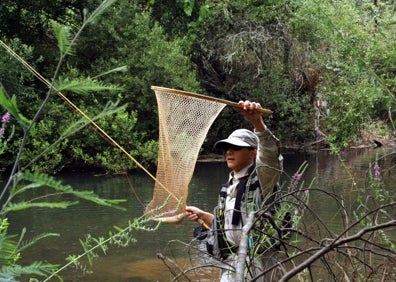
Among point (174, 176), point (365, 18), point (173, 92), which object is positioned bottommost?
point (174, 176)

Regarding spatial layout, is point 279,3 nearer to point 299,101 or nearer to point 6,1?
point 299,101

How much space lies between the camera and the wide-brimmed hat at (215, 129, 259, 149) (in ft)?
12.9

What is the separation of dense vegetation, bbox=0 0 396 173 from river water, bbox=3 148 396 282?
119cm

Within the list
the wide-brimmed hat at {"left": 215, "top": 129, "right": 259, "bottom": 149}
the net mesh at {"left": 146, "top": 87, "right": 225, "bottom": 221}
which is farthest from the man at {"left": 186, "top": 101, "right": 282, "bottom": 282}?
the net mesh at {"left": 146, "top": 87, "right": 225, "bottom": 221}

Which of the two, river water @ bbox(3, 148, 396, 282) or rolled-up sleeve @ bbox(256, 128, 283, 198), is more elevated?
rolled-up sleeve @ bbox(256, 128, 283, 198)

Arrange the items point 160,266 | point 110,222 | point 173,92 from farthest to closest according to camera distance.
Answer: point 110,222 < point 160,266 < point 173,92

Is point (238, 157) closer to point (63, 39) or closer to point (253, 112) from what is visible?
point (253, 112)

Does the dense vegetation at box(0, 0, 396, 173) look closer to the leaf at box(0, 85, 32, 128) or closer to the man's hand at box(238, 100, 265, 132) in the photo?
the man's hand at box(238, 100, 265, 132)

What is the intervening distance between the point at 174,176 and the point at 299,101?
60.3ft

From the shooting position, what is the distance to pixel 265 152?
3852mm

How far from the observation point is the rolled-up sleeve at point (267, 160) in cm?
A: 377

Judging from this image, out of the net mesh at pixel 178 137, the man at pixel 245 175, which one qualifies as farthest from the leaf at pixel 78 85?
the net mesh at pixel 178 137

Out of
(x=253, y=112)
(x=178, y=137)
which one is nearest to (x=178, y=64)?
(x=178, y=137)

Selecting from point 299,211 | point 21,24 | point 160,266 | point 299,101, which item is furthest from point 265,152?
point 299,101
